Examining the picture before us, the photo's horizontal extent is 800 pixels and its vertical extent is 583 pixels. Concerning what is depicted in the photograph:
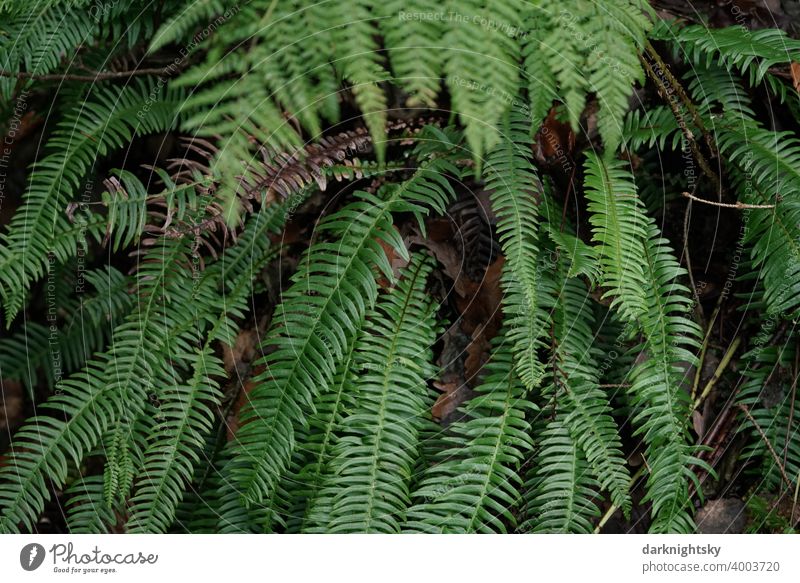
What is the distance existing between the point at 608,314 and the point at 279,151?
2.96 ft

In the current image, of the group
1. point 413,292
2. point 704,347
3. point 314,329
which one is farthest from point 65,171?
point 704,347

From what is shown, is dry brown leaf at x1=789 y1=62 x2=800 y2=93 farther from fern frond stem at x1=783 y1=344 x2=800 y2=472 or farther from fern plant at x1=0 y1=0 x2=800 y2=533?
fern frond stem at x1=783 y1=344 x2=800 y2=472

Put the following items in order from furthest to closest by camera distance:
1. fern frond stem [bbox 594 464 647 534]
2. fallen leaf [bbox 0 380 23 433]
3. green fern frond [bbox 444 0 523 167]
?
fallen leaf [bbox 0 380 23 433] → fern frond stem [bbox 594 464 647 534] → green fern frond [bbox 444 0 523 167]

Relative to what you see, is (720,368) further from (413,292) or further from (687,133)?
(413,292)

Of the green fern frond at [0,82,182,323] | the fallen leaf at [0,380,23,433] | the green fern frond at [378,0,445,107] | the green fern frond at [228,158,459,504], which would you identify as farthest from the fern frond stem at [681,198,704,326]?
the fallen leaf at [0,380,23,433]

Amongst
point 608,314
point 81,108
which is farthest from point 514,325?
point 81,108

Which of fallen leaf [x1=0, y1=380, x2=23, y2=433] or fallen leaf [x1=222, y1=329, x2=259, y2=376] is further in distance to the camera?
fallen leaf [x1=0, y1=380, x2=23, y2=433]

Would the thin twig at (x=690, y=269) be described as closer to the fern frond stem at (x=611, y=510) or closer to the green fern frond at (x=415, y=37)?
the fern frond stem at (x=611, y=510)

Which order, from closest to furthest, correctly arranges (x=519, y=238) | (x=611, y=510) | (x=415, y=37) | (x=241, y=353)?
(x=415, y=37), (x=519, y=238), (x=611, y=510), (x=241, y=353)

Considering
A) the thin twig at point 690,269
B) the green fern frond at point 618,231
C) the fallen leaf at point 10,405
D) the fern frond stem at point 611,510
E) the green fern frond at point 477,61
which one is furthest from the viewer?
the fallen leaf at point 10,405

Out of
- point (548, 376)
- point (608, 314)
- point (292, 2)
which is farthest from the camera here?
point (608, 314)

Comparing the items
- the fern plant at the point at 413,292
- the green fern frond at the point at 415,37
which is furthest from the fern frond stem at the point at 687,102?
the green fern frond at the point at 415,37

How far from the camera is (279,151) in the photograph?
1329 mm

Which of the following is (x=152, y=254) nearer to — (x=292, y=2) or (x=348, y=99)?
(x=348, y=99)
